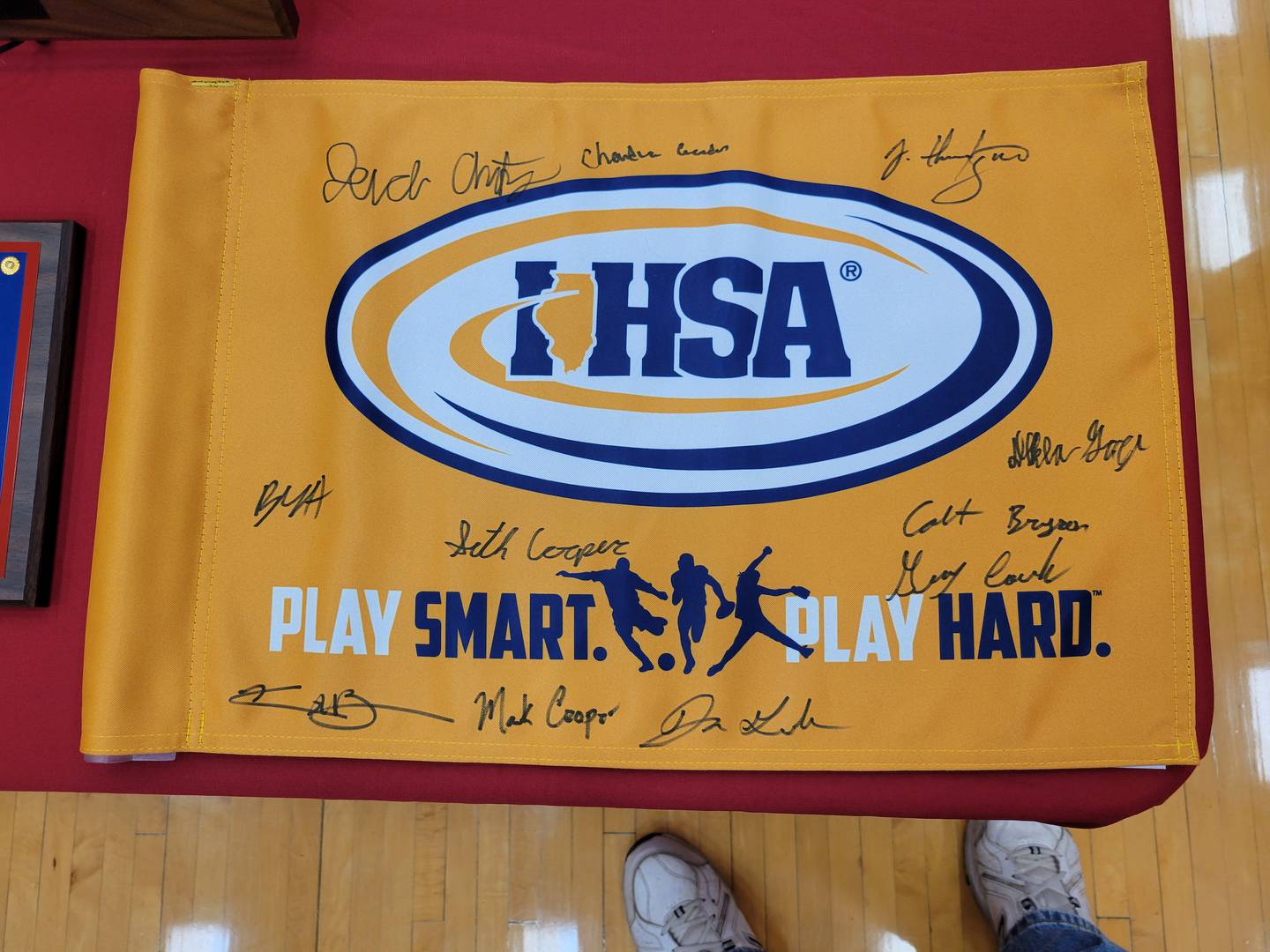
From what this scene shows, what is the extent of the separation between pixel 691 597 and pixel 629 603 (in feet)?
0.21

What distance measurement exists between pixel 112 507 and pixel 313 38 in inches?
21.5

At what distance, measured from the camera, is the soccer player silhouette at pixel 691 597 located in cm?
82

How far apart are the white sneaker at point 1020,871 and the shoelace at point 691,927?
1.52ft

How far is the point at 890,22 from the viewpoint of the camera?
0.89 meters
